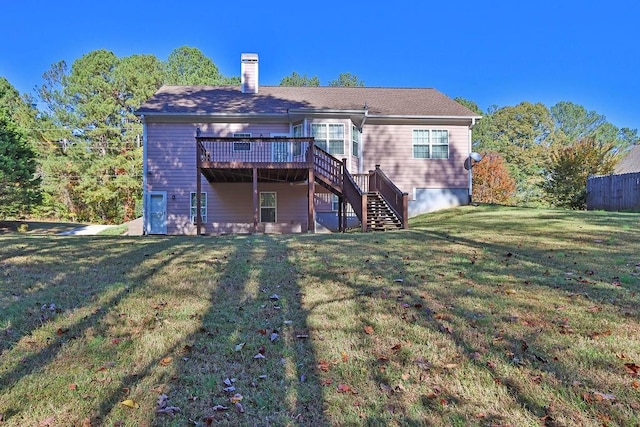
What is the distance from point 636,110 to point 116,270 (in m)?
62.2

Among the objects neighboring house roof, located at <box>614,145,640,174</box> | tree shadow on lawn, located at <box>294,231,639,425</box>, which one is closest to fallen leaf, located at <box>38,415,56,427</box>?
tree shadow on lawn, located at <box>294,231,639,425</box>

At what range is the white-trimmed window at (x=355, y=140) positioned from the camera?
51.9 feet

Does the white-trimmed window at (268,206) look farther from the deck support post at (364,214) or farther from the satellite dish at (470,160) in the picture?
the satellite dish at (470,160)

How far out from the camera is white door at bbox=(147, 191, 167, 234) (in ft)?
52.7

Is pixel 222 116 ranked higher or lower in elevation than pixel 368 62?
Result: lower

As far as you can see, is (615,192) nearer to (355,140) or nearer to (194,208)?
(355,140)

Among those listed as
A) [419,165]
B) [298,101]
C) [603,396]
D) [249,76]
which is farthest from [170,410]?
[249,76]

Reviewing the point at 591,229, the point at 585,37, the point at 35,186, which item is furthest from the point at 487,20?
the point at 35,186

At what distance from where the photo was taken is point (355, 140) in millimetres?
16188

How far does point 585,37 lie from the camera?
34.6 meters

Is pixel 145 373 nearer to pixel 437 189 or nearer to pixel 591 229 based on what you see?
pixel 591 229

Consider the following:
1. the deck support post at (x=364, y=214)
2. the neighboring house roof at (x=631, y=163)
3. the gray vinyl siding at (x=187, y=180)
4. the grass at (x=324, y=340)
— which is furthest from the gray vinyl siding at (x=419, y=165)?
the neighboring house roof at (x=631, y=163)

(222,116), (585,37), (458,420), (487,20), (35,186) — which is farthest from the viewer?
(585,37)

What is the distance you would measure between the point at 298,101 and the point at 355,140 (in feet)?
10.7
